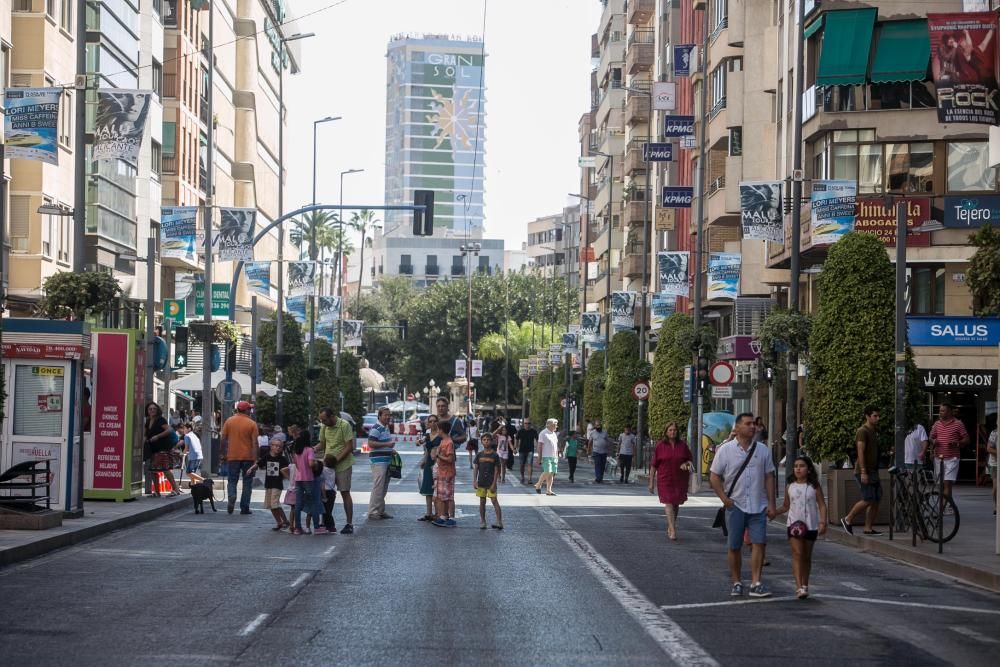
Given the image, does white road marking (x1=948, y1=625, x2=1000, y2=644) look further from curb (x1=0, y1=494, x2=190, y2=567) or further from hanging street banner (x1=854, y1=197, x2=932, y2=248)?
hanging street banner (x1=854, y1=197, x2=932, y2=248)

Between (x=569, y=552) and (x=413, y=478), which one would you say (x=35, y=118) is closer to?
(x=569, y=552)

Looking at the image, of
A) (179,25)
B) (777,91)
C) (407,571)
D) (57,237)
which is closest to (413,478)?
(57,237)

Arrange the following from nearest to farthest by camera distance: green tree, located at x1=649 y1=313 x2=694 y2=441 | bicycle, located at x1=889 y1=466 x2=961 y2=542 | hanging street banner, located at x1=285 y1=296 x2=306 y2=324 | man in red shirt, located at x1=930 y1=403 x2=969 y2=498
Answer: bicycle, located at x1=889 y1=466 x2=961 y2=542 → man in red shirt, located at x1=930 y1=403 x2=969 y2=498 → green tree, located at x1=649 y1=313 x2=694 y2=441 → hanging street banner, located at x1=285 y1=296 x2=306 y2=324

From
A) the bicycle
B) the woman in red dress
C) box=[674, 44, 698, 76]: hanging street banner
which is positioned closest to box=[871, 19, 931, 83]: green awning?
box=[674, 44, 698, 76]: hanging street banner

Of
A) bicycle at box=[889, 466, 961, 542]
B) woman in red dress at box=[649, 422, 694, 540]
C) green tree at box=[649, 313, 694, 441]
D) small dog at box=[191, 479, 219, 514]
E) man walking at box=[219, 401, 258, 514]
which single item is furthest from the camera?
green tree at box=[649, 313, 694, 441]

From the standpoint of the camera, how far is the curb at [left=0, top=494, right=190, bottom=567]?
1815cm

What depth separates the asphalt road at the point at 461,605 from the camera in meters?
11.3

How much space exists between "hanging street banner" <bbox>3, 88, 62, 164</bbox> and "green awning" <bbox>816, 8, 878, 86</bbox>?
2209 cm

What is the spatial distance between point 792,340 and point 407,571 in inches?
607

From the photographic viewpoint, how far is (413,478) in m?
49.5

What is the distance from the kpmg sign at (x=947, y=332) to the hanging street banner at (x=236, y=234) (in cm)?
1693

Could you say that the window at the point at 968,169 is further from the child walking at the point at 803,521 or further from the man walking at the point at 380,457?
the child walking at the point at 803,521

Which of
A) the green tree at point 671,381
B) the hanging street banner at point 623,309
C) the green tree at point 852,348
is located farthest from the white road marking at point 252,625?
the hanging street banner at point 623,309

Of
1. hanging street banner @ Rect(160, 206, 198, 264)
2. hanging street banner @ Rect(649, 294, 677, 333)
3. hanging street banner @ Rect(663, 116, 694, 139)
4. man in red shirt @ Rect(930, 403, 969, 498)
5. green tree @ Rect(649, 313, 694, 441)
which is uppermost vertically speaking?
hanging street banner @ Rect(663, 116, 694, 139)
